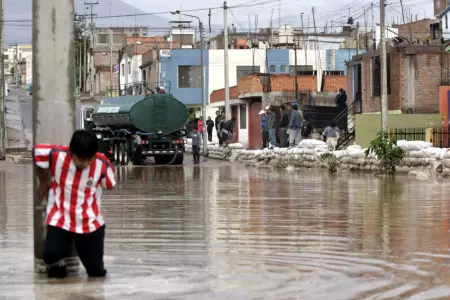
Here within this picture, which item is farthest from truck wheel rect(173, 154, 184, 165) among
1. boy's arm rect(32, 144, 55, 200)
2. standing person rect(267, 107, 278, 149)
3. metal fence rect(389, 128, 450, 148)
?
boy's arm rect(32, 144, 55, 200)

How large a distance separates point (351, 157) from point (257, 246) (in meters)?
18.6

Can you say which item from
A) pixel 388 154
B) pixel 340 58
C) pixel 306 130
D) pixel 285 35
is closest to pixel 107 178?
pixel 388 154

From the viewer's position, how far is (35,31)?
8.60m

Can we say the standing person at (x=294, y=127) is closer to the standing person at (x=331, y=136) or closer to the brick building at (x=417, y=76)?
the standing person at (x=331, y=136)

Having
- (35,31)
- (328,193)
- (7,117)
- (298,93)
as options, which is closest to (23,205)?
(328,193)

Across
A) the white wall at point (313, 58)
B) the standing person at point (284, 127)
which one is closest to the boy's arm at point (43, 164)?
the standing person at point (284, 127)

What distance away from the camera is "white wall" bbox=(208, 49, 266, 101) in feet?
235

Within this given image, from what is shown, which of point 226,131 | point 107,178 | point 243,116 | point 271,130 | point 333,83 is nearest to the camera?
point 107,178

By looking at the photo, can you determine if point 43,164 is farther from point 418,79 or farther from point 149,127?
point 418,79

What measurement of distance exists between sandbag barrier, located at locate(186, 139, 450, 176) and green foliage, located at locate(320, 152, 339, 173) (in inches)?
3.6

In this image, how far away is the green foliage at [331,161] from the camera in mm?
29828

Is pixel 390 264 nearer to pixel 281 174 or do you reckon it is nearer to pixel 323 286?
pixel 323 286

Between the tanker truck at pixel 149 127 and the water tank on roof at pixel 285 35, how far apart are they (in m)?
37.7

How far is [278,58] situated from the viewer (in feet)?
241
